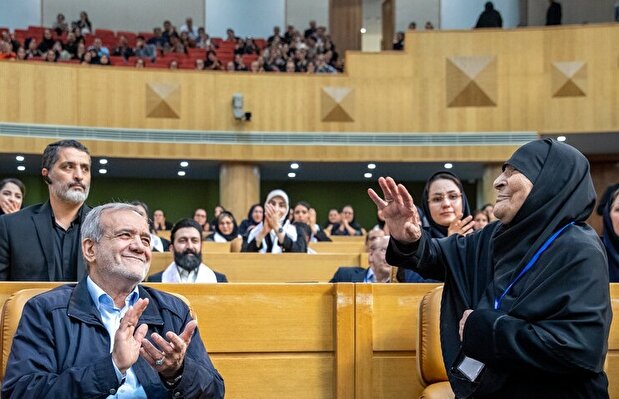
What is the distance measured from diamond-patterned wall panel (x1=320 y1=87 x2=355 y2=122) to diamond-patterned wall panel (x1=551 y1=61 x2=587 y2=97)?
3438 millimetres

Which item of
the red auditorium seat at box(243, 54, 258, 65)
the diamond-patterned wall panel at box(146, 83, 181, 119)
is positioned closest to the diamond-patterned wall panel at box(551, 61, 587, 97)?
the red auditorium seat at box(243, 54, 258, 65)

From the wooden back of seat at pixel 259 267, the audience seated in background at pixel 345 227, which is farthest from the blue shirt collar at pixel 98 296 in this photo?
the audience seated in background at pixel 345 227

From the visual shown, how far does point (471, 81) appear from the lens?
14594mm

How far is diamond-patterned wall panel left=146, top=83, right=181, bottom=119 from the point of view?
14633mm

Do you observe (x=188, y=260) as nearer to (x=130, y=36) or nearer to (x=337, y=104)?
(x=337, y=104)

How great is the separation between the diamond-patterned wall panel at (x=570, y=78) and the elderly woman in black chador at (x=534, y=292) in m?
12.2

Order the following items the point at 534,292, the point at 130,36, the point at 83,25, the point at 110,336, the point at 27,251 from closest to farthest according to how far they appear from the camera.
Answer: the point at 534,292, the point at 110,336, the point at 27,251, the point at 83,25, the point at 130,36

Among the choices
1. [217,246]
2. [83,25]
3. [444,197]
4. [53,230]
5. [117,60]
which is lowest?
[217,246]

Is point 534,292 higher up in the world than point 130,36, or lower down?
lower down

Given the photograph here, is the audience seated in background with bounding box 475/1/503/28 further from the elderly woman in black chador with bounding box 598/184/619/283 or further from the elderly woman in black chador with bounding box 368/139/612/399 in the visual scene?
the elderly woman in black chador with bounding box 368/139/612/399

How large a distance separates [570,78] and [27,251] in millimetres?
12046

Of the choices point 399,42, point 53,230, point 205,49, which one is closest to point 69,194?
point 53,230

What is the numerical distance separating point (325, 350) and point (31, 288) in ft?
3.90

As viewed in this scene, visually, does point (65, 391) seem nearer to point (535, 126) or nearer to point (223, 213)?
point (223, 213)
